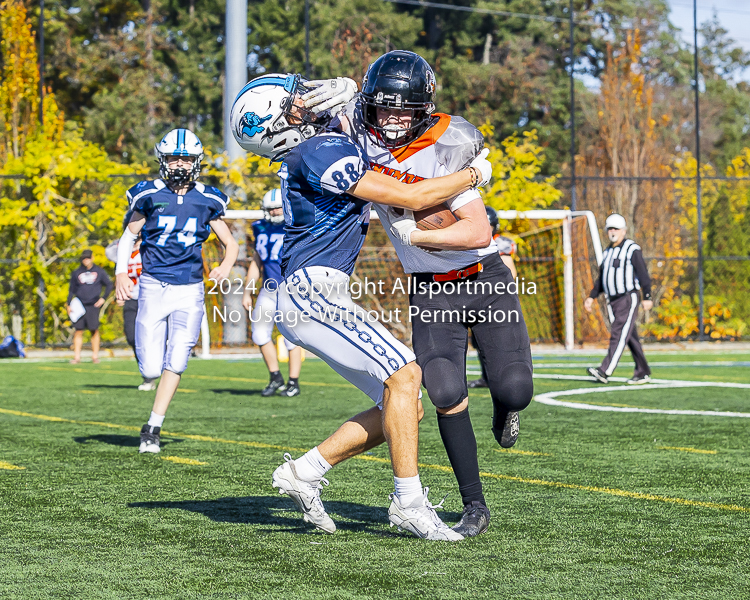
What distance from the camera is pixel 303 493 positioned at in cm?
411

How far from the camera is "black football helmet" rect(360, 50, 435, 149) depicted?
4.03 meters

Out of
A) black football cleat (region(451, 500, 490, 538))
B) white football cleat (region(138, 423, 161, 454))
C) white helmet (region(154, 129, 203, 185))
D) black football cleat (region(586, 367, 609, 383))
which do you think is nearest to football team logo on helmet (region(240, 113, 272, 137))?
black football cleat (region(451, 500, 490, 538))

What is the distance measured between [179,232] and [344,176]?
3.34 m

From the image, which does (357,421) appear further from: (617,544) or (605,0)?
(605,0)

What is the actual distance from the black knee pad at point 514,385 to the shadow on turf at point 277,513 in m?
0.58

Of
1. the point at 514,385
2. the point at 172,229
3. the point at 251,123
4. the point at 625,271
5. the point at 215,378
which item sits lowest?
the point at 215,378

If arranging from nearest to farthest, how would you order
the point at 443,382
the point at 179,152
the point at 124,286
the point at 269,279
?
the point at 443,382 → the point at 179,152 → the point at 124,286 → the point at 269,279

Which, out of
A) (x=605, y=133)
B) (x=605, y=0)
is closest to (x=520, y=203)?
(x=605, y=133)

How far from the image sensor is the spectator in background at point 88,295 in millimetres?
15734

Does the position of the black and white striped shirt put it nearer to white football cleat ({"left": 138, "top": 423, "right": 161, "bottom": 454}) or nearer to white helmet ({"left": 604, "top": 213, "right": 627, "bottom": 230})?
white helmet ({"left": 604, "top": 213, "right": 627, "bottom": 230})

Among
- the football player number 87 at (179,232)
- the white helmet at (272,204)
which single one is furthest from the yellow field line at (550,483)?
the white helmet at (272,204)

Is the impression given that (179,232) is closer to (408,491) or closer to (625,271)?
(408,491)

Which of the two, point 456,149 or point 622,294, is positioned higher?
point 456,149

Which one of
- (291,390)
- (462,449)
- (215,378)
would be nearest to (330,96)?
(462,449)
